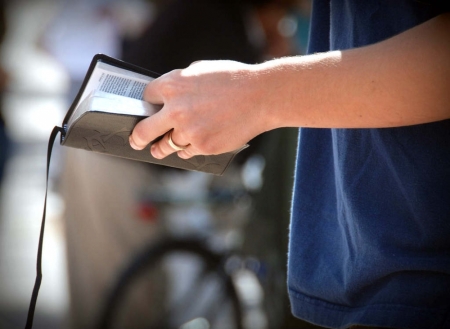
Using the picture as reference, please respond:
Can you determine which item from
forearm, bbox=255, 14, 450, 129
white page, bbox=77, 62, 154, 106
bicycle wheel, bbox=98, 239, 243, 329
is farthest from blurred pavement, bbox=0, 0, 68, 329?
forearm, bbox=255, 14, 450, 129

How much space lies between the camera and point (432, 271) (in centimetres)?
113

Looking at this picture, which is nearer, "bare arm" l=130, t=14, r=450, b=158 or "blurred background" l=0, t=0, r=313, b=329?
"bare arm" l=130, t=14, r=450, b=158

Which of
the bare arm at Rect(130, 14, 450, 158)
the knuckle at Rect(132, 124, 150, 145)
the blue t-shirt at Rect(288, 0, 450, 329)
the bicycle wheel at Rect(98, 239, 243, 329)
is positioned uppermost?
the bare arm at Rect(130, 14, 450, 158)

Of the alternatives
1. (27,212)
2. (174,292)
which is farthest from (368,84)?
(27,212)

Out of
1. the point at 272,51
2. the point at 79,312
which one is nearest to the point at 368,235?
the point at 79,312

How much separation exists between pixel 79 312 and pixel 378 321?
226 cm

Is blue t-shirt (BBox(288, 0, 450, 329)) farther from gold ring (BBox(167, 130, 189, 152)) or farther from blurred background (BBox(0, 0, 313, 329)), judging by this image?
blurred background (BBox(0, 0, 313, 329))

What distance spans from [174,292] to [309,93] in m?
2.25

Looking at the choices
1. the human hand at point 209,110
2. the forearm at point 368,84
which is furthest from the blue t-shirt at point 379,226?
the human hand at point 209,110

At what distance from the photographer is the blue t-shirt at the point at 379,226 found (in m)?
1.12

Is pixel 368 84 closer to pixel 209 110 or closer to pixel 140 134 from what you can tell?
pixel 209 110

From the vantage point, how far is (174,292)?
3188mm

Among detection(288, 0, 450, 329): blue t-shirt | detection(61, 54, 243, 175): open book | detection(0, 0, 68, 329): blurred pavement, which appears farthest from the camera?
detection(0, 0, 68, 329): blurred pavement

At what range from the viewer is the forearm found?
1019 mm
